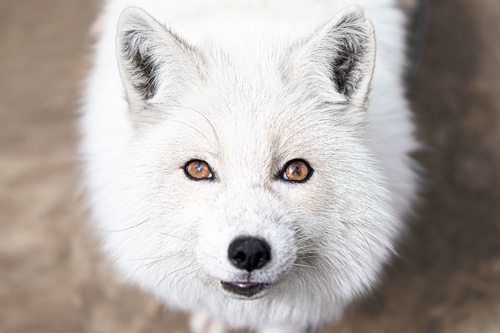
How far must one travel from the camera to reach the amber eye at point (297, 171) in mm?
1805

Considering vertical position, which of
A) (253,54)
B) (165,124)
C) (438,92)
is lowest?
(165,124)

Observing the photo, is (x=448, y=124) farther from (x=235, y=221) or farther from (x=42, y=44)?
(x=42, y=44)

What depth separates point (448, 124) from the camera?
155 inches

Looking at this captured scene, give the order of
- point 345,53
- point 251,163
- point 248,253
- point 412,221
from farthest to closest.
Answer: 1. point 412,221
2. point 345,53
3. point 251,163
4. point 248,253

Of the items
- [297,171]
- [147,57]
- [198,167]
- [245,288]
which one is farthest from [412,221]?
[147,57]

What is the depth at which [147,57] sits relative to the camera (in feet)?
6.19

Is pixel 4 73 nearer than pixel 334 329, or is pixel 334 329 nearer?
pixel 334 329

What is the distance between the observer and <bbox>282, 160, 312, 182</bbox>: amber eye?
180 cm

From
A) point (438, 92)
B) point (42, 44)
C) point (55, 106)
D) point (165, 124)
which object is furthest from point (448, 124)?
point (42, 44)

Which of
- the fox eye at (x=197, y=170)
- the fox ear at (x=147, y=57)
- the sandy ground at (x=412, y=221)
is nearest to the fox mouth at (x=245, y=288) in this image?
the fox eye at (x=197, y=170)

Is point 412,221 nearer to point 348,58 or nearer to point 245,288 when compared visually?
point 348,58

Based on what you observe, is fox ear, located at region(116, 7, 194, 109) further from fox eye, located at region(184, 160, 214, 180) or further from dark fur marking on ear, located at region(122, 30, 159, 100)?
fox eye, located at region(184, 160, 214, 180)

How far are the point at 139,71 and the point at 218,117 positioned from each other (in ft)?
1.38

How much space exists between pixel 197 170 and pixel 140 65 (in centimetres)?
53
